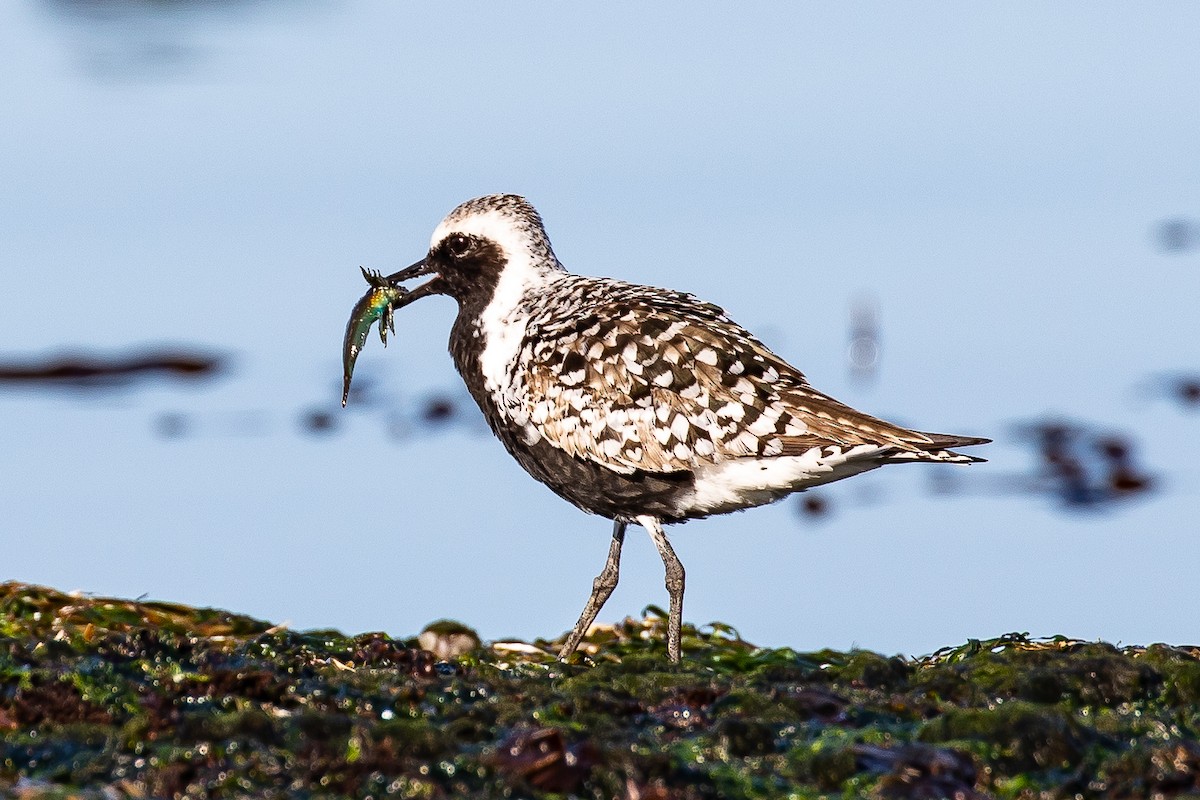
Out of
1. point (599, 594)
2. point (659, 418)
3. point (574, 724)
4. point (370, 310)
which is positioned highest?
point (370, 310)

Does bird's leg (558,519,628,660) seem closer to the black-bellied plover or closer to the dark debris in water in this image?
the black-bellied plover

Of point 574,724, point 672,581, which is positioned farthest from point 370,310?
point 574,724

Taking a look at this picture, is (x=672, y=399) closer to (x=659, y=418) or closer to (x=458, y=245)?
(x=659, y=418)

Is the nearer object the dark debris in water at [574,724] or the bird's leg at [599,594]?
the dark debris in water at [574,724]

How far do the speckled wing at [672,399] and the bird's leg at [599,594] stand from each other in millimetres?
626

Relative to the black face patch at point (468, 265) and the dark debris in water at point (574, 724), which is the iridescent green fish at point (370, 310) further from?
the dark debris in water at point (574, 724)

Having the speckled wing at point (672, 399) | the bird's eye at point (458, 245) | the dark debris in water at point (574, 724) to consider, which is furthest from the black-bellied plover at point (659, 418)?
the dark debris in water at point (574, 724)

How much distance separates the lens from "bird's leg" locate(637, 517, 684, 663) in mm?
7371

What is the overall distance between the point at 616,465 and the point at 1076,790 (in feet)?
9.70

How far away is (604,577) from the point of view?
7875mm

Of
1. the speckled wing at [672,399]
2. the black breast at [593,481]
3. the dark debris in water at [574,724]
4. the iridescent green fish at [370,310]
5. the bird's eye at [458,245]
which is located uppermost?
the bird's eye at [458,245]

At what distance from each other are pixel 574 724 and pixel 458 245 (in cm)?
363

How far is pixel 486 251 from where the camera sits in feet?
28.0

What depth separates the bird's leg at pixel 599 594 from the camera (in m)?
7.68
